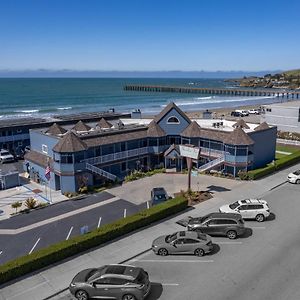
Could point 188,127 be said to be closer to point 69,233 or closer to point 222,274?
point 69,233

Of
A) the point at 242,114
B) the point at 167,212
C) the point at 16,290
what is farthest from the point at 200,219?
the point at 242,114

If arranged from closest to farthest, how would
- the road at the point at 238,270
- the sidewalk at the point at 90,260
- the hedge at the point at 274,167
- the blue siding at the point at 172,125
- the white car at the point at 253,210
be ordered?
1. the road at the point at 238,270
2. the sidewalk at the point at 90,260
3. the white car at the point at 253,210
4. the hedge at the point at 274,167
5. the blue siding at the point at 172,125

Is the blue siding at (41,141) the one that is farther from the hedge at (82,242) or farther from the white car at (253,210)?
the white car at (253,210)

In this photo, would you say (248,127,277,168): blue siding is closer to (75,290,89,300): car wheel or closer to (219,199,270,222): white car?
(219,199,270,222): white car

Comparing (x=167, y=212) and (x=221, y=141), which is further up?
(x=221, y=141)

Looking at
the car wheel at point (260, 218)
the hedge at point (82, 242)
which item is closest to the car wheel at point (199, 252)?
the hedge at point (82, 242)

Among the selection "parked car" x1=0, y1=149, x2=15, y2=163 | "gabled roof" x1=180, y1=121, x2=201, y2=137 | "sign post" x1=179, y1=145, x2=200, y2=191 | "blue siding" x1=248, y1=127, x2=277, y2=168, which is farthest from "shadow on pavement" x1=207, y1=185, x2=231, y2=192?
"parked car" x1=0, y1=149, x2=15, y2=163

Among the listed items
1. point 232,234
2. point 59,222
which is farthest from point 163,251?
point 59,222
